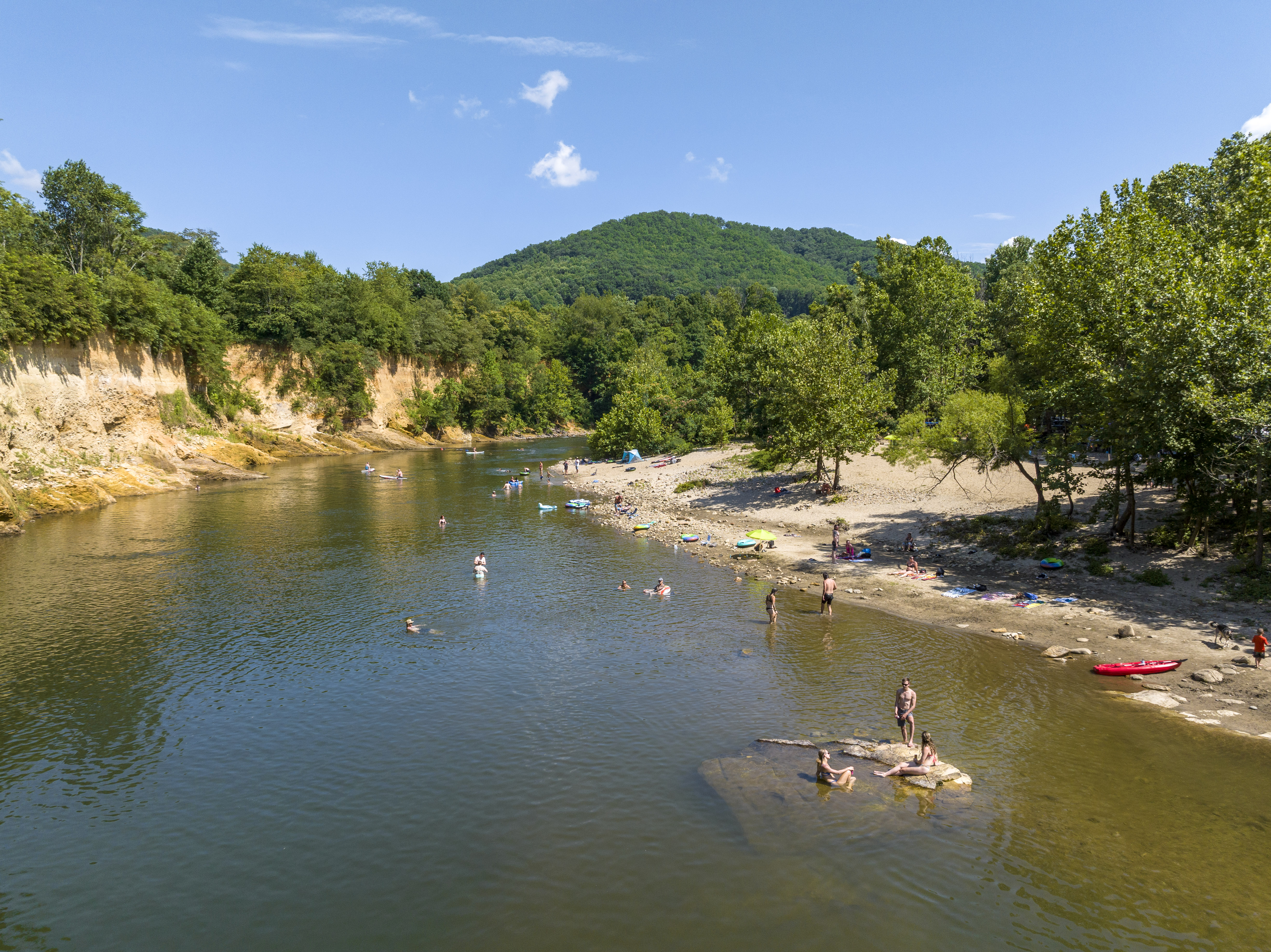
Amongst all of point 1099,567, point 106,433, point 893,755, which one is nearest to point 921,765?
point 893,755

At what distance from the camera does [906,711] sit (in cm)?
2172

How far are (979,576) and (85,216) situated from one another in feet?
338

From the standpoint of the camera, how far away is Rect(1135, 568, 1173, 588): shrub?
109 feet

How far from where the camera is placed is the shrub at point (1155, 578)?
33.2 meters

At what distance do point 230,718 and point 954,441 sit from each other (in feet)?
126

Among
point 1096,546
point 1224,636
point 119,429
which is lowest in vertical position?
point 1224,636

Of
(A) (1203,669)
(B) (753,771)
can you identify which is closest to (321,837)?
(B) (753,771)

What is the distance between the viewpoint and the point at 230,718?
25484 millimetres

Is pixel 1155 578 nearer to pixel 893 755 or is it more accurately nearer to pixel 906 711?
pixel 906 711

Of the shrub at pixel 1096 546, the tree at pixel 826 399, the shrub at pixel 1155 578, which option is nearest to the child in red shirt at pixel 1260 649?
the shrub at pixel 1155 578

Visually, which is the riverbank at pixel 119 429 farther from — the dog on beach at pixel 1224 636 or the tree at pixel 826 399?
the dog on beach at pixel 1224 636

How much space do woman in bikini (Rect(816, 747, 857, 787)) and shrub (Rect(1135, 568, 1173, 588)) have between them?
2229cm

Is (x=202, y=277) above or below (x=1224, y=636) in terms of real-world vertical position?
above

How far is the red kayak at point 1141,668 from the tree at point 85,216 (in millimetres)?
102253
